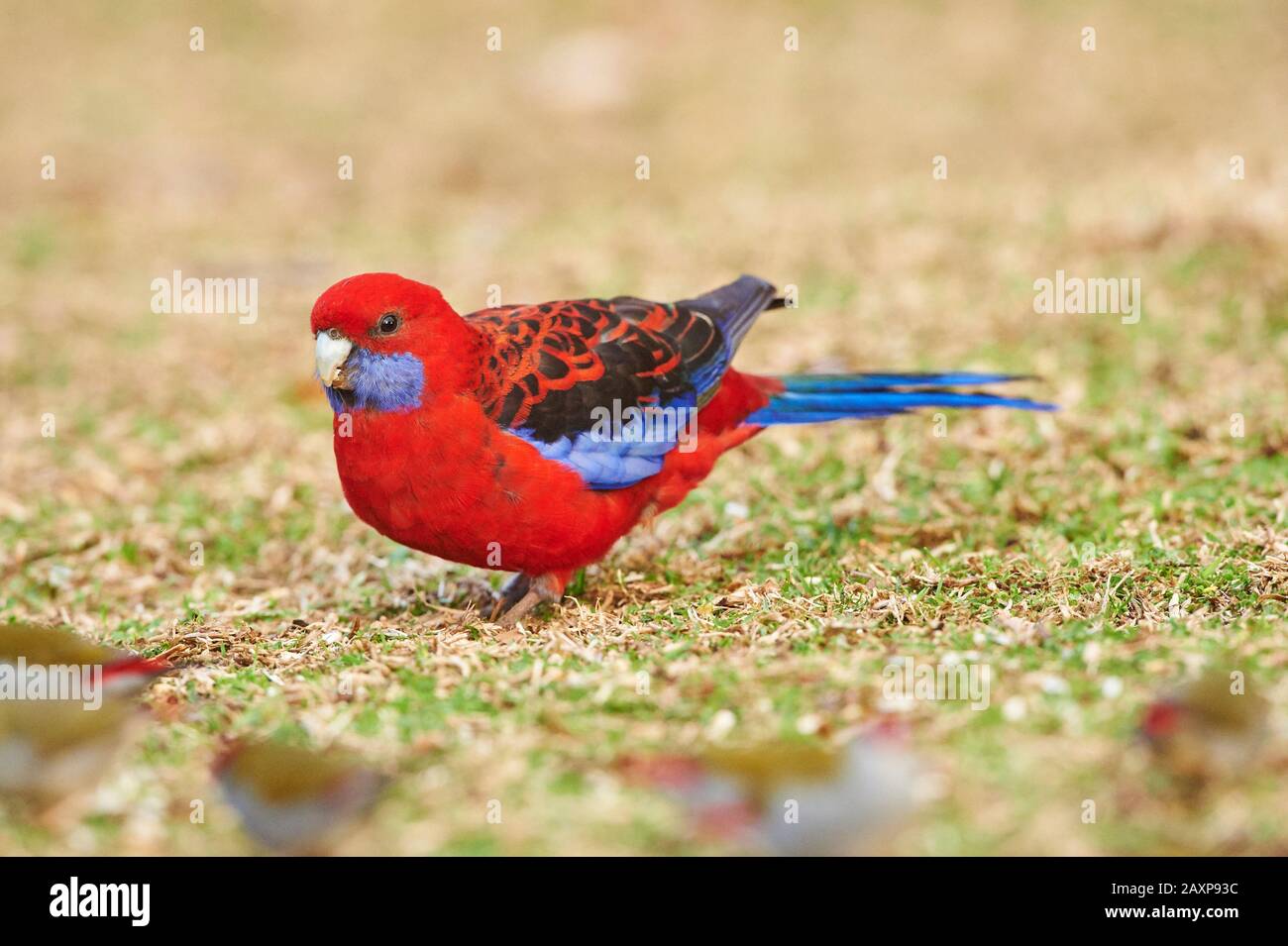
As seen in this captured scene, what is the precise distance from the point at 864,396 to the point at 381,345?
1989mm

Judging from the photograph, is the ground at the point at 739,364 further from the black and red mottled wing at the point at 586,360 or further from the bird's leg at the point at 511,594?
the black and red mottled wing at the point at 586,360

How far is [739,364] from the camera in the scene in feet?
25.6

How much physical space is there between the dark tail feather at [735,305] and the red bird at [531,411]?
22 millimetres

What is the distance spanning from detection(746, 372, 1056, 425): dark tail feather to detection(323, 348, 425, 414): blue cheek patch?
A: 1515 mm

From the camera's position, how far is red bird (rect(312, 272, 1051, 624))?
454 centimetres

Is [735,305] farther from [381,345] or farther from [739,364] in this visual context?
[739,364]

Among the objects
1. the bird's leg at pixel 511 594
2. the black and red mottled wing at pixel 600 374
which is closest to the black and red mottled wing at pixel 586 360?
the black and red mottled wing at pixel 600 374

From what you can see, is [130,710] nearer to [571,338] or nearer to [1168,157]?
[571,338]

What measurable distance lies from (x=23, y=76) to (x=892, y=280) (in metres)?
9.30

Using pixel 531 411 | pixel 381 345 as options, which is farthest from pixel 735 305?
pixel 381 345

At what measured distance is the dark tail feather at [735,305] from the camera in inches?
217

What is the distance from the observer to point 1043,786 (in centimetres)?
332

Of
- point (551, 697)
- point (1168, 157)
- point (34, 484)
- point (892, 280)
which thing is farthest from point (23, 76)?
point (551, 697)

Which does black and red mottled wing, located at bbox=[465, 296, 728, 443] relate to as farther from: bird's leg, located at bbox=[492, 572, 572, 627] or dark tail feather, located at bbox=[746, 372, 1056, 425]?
bird's leg, located at bbox=[492, 572, 572, 627]
